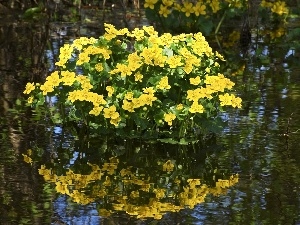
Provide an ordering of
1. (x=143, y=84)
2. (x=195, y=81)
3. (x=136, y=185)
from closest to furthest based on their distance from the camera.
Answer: (x=136, y=185)
(x=195, y=81)
(x=143, y=84)

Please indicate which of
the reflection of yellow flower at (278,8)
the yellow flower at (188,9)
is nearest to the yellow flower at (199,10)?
the yellow flower at (188,9)

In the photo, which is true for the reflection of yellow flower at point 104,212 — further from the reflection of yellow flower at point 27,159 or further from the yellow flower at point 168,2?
the yellow flower at point 168,2

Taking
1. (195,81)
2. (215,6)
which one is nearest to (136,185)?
(195,81)

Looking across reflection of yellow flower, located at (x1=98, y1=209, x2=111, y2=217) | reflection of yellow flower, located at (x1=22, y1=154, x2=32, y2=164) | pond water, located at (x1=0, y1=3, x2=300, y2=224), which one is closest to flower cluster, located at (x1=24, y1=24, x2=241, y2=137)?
pond water, located at (x1=0, y1=3, x2=300, y2=224)

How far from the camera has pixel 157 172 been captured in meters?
5.93

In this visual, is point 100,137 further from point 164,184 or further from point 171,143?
point 164,184

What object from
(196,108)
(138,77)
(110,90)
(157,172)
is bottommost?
(157,172)

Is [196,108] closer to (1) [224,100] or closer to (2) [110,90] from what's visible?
(1) [224,100]

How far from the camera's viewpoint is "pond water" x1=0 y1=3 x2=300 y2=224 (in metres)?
5.03

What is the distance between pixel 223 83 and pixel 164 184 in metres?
1.02

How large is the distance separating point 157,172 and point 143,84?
80 cm

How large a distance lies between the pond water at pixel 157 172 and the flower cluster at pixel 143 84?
270mm

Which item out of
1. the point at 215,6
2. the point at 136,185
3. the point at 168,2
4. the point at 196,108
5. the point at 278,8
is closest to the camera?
the point at 136,185

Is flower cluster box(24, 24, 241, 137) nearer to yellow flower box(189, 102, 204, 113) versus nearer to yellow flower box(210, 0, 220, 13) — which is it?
yellow flower box(189, 102, 204, 113)
